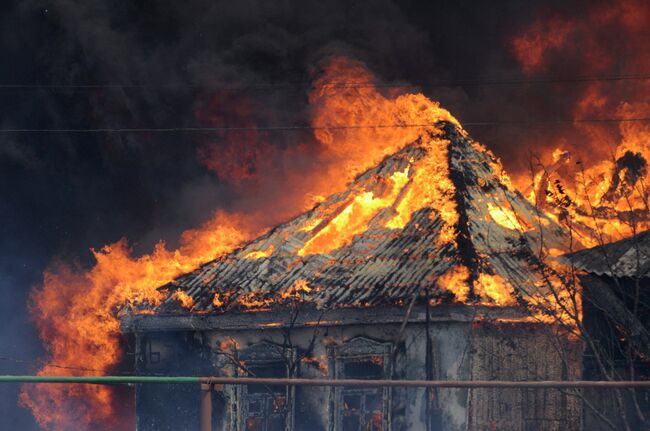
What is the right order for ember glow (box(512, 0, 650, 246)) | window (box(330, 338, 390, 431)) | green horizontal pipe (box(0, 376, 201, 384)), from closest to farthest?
green horizontal pipe (box(0, 376, 201, 384)) → window (box(330, 338, 390, 431)) → ember glow (box(512, 0, 650, 246))

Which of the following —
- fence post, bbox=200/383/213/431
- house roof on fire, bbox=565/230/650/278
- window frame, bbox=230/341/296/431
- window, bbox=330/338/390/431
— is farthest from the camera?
window frame, bbox=230/341/296/431

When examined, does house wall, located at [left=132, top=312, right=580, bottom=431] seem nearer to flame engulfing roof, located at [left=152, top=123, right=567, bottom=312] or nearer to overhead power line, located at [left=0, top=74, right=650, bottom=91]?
flame engulfing roof, located at [left=152, top=123, right=567, bottom=312]

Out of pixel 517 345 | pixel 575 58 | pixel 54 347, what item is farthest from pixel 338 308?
pixel 575 58

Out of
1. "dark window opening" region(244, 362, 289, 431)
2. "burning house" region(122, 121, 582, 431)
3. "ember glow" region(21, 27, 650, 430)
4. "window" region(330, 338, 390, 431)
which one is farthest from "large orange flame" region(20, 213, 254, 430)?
"window" region(330, 338, 390, 431)

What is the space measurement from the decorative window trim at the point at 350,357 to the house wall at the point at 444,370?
0.18 feet

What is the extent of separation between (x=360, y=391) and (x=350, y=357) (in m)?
0.66

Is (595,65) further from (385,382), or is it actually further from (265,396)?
(385,382)

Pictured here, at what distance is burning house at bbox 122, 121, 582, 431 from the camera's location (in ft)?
49.5

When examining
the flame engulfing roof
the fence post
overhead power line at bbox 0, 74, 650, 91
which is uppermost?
overhead power line at bbox 0, 74, 650, 91

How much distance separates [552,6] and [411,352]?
1514cm

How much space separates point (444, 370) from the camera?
50.0 ft

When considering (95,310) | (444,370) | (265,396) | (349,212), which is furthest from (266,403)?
(95,310)

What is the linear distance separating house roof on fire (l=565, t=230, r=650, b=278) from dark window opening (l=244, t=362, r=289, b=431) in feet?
19.3

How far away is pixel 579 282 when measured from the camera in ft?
47.0
